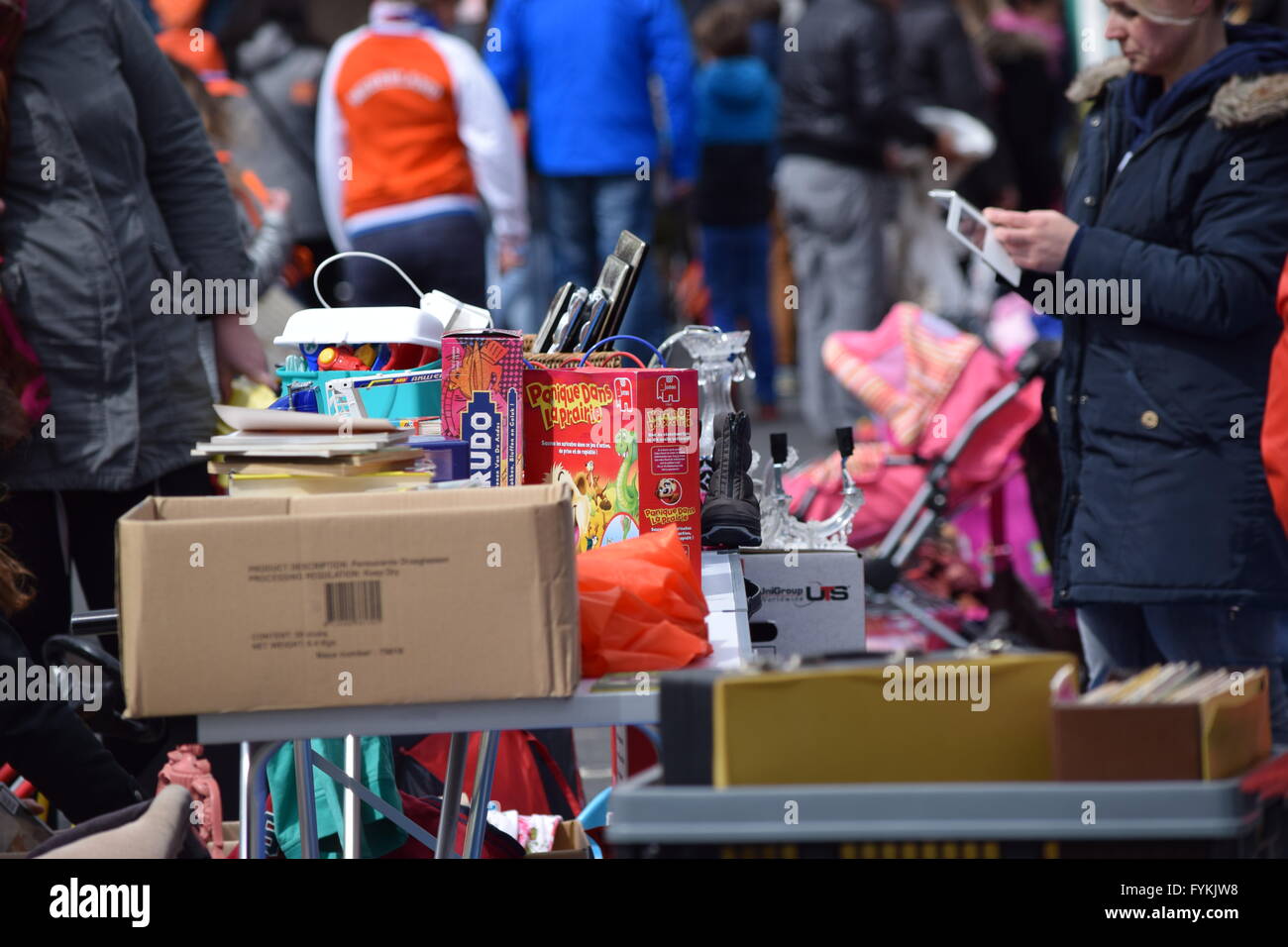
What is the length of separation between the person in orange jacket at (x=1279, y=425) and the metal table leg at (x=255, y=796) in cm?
138

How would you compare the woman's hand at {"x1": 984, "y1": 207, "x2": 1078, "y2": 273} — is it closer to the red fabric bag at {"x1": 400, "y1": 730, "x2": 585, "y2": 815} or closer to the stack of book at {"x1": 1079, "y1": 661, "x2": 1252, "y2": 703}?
the red fabric bag at {"x1": 400, "y1": 730, "x2": 585, "y2": 815}

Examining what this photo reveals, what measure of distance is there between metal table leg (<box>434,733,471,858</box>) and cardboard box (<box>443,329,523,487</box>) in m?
0.41

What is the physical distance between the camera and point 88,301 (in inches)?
139

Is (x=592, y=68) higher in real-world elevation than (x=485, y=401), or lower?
higher

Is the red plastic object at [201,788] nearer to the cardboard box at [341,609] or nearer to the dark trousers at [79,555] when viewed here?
the dark trousers at [79,555]

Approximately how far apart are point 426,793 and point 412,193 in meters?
4.06

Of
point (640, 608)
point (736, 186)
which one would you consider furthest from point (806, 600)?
point (736, 186)

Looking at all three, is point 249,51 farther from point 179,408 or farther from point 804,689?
point 804,689

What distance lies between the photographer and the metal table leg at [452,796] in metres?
2.65

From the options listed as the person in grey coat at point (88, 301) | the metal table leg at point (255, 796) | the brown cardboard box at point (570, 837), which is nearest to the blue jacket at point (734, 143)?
the person in grey coat at point (88, 301)

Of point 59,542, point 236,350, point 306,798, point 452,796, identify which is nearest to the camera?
point 452,796

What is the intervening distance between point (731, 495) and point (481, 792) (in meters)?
0.69

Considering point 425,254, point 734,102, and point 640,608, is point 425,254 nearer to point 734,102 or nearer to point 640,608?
point 734,102

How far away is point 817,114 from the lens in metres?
8.57
